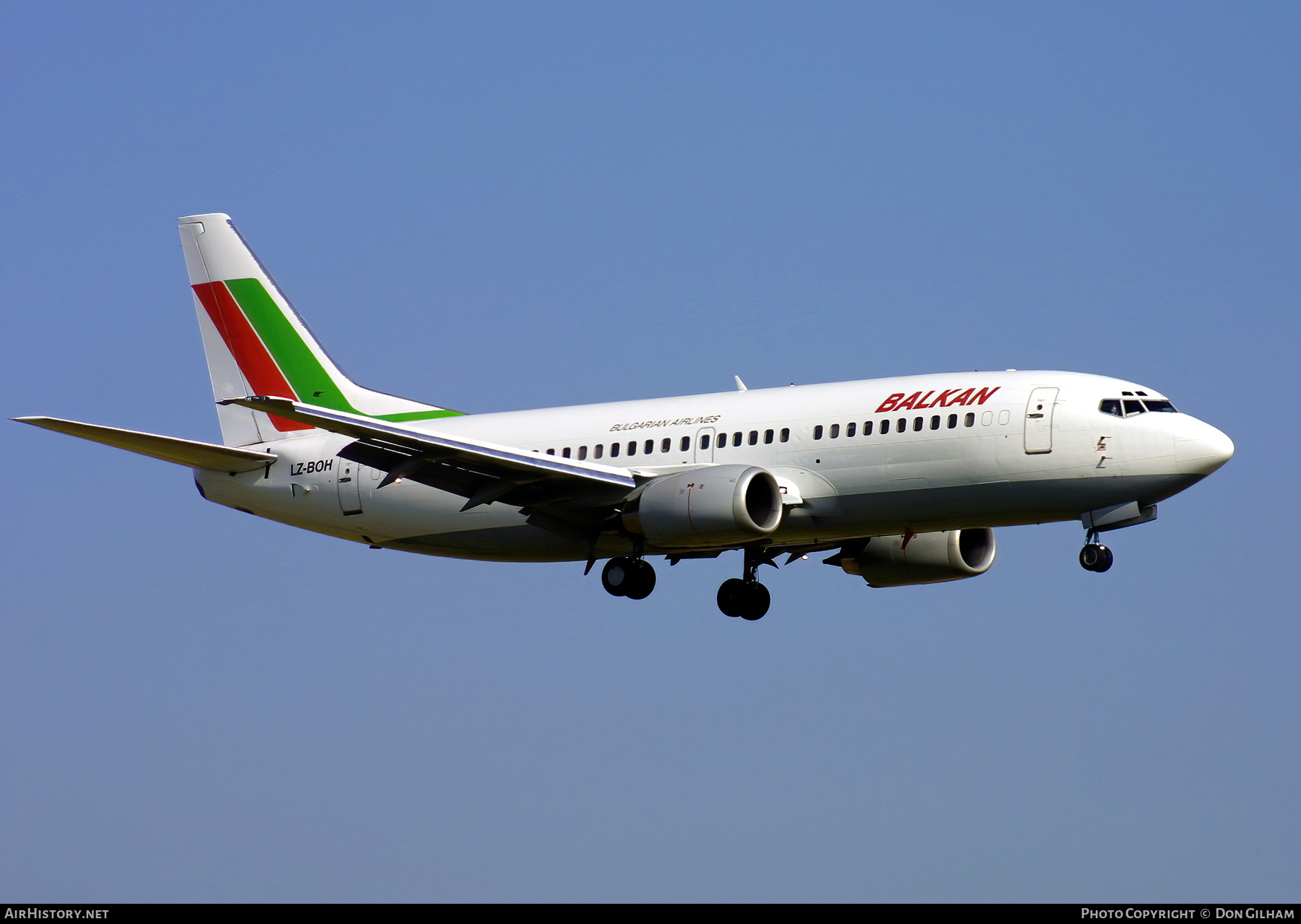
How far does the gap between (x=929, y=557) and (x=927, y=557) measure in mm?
54

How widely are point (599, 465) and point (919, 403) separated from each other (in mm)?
7641

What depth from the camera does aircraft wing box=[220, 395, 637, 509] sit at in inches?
1467

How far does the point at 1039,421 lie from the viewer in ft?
122

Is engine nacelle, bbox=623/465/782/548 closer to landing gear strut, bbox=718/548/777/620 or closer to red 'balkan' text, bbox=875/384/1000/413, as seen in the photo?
red 'balkan' text, bbox=875/384/1000/413

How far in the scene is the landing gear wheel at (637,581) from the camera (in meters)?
41.3

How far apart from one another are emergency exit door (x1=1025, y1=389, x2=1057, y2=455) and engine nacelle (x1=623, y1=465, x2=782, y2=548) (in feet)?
18.0

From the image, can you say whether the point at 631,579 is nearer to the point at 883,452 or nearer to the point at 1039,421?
the point at 883,452

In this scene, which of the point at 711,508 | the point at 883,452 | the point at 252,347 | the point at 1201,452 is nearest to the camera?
the point at 1201,452

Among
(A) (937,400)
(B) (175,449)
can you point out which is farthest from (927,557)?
(B) (175,449)

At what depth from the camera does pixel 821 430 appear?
3919cm

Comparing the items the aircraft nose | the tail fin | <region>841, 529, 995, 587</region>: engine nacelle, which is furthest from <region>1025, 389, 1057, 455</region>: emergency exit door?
the tail fin

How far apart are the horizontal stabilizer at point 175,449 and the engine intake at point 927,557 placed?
51.5 feet

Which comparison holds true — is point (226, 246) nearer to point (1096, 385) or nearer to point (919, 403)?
point (919, 403)

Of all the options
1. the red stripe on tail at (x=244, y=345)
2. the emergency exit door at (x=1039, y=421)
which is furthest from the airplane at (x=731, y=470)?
the red stripe on tail at (x=244, y=345)
